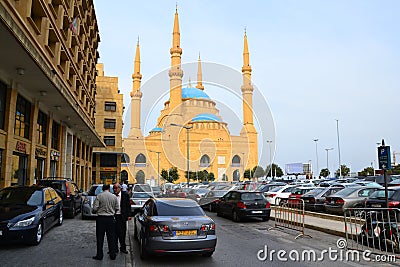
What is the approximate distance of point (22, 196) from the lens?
10562 millimetres

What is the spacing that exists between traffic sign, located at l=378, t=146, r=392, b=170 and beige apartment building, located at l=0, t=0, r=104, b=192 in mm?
12639

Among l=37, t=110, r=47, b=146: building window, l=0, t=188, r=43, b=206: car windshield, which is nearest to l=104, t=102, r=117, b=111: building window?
l=37, t=110, r=47, b=146: building window

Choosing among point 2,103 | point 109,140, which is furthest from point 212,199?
point 109,140

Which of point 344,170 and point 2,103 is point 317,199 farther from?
point 344,170

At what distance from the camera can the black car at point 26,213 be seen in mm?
8699

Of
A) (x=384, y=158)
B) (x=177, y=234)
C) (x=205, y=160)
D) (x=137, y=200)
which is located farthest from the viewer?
(x=205, y=160)

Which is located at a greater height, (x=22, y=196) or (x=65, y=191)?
(x=22, y=196)

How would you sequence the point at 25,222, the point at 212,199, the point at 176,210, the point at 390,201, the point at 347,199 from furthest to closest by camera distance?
the point at 212,199 < the point at 347,199 < the point at 390,201 < the point at 25,222 < the point at 176,210

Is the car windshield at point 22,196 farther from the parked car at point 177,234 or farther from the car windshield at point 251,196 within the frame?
the car windshield at point 251,196

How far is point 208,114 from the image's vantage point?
4581 centimetres

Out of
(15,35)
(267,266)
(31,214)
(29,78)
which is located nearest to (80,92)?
(29,78)

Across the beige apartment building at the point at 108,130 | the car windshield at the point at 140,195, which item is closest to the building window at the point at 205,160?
the car windshield at the point at 140,195

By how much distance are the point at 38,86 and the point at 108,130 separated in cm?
3359

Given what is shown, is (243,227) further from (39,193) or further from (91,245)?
(39,193)
